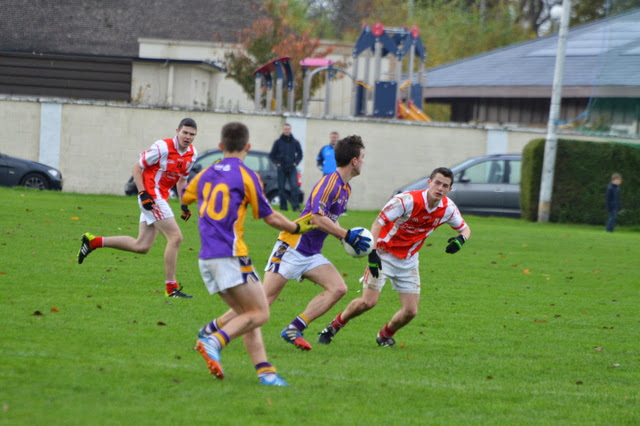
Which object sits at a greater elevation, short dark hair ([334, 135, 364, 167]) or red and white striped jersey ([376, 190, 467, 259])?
short dark hair ([334, 135, 364, 167])

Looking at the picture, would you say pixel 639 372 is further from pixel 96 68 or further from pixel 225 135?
pixel 96 68

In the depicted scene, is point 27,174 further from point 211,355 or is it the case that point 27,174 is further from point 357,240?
point 211,355

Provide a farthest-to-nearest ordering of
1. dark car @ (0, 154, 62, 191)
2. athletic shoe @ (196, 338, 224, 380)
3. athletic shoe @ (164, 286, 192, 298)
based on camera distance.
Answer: dark car @ (0, 154, 62, 191), athletic shoe @ (164, 286, 192, 298), athletic shoe @ (196, 338, 224, 380)

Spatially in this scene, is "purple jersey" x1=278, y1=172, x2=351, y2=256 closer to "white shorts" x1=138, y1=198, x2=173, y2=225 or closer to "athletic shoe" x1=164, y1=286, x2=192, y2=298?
"athletic shoe" x1=164, y1=286, x2=192, y2=298

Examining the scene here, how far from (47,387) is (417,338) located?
13.6ft

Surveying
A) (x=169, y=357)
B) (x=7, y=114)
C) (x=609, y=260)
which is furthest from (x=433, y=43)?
(x=169, y=357)

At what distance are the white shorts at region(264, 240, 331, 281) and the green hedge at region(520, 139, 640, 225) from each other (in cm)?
1750

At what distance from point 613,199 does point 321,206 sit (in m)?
16.3

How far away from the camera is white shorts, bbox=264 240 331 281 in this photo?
818cm

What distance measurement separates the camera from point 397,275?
859 cm

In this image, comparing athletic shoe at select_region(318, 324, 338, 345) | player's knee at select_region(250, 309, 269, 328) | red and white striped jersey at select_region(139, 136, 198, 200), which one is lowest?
athletic shoe at select_region(318, 324, 338, 345)

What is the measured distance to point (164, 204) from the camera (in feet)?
34.9

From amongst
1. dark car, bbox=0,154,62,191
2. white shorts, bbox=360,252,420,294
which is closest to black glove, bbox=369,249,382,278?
white shorts, bbox=360,252,420,294

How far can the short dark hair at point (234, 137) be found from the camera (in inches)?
254
